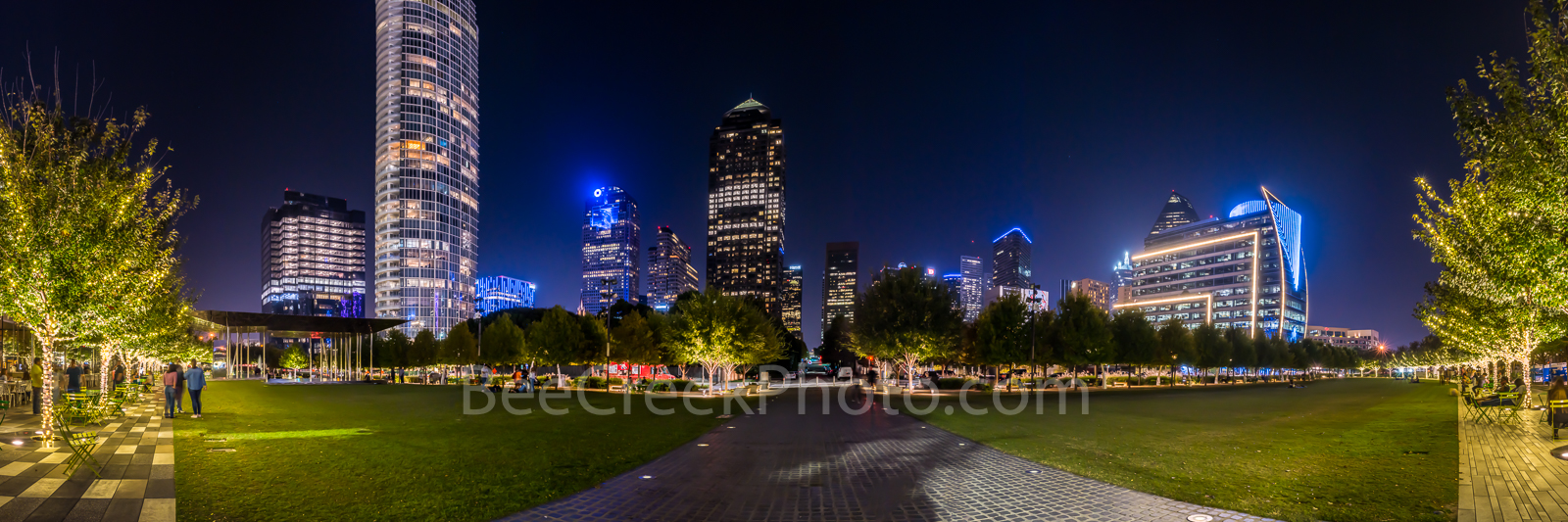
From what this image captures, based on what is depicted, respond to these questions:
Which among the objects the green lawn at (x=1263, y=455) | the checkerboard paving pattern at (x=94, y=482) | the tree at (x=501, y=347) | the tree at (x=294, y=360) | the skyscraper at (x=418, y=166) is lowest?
the tree at (x=294, y=360)


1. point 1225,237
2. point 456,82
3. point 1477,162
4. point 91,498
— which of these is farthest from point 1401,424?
point 1225,237

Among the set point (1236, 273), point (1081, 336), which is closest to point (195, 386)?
point (1081, 336)

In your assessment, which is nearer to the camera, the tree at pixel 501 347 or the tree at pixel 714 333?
the tree at pixel 714 333

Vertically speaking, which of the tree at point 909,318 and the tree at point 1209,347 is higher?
the tree at point 909,318

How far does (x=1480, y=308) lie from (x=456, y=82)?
166548 mm

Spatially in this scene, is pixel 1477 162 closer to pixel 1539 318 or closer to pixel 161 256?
pixel 1539 318

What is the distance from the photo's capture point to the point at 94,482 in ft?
27.0

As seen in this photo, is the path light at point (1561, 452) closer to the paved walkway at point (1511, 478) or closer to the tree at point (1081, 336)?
the paved walkway at point (1511, 478)

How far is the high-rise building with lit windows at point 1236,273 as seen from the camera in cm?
16750

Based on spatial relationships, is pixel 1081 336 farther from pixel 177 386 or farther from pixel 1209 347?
pixel 177 386

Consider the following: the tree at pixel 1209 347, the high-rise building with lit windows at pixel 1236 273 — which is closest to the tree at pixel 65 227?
the tree at pixel 1209 347

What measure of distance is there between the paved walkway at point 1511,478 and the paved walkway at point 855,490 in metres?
3.08

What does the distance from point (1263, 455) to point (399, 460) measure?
15.3 metres

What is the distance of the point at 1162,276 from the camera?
192 metres
